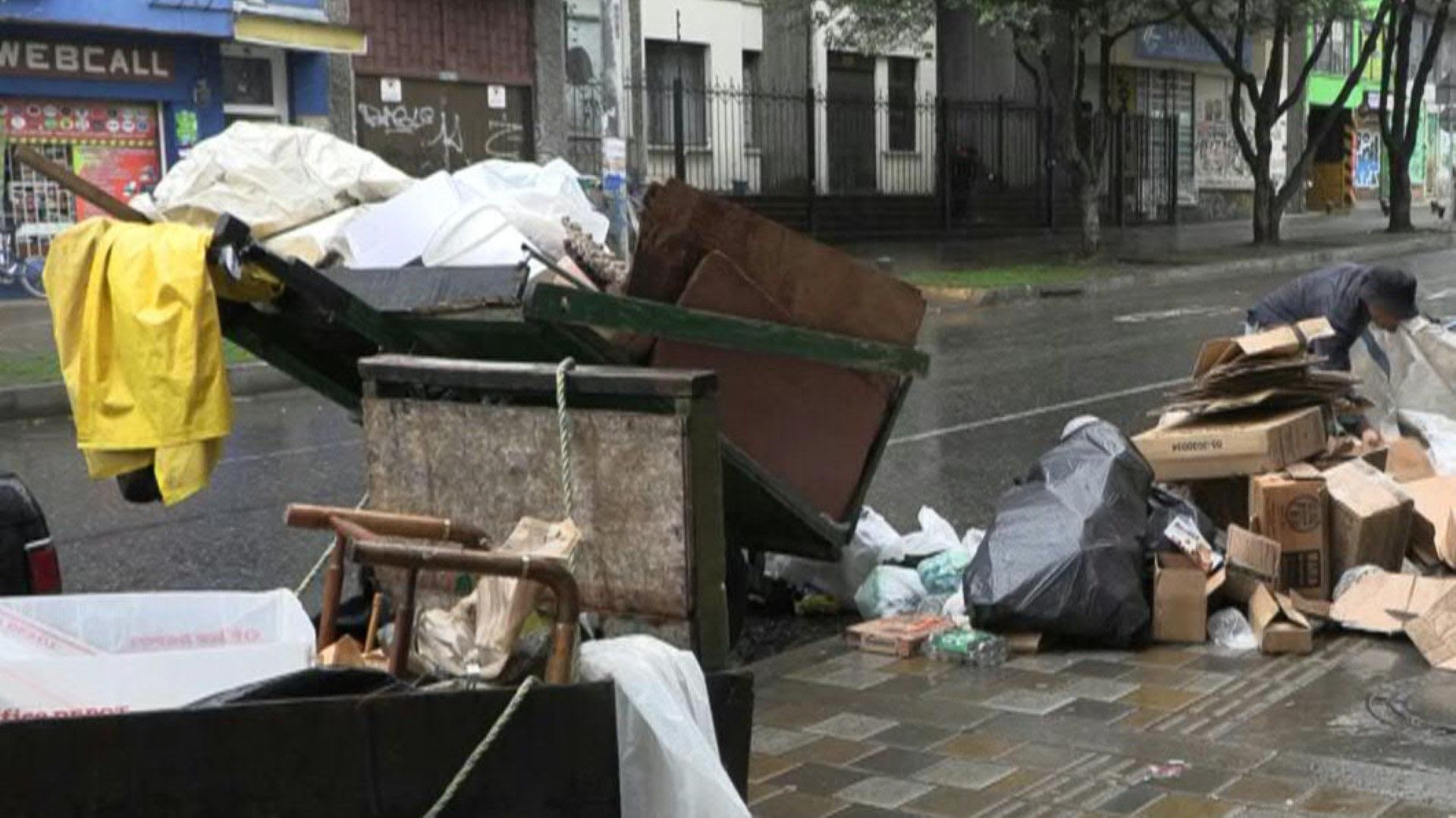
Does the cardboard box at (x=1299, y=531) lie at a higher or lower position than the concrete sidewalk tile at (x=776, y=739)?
higher

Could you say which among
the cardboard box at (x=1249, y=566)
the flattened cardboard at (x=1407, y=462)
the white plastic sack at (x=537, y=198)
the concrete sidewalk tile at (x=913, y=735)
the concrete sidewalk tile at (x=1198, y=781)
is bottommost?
the concrete sidewalk tile at (x=913, y=735)

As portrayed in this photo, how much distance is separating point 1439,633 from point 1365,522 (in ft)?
2.08

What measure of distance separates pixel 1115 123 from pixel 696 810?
3188 centimetres

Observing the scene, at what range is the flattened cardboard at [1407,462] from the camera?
7.02 metres

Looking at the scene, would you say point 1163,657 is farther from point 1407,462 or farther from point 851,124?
point 851,124

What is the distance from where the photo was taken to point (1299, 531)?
5883mm

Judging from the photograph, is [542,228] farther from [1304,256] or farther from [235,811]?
[1304,256]

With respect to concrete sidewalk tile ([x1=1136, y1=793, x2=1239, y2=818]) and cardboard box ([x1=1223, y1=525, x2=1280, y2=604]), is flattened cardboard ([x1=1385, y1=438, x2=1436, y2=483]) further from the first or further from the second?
concrete sidewalk tile ([x1=1136, y1=793, x2=1239, y2=818])

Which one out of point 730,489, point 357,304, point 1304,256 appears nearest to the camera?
point 357,304

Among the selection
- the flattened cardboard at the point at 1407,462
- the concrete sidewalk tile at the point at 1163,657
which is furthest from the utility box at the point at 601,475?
the flattened cardboard at the point at 1407,462

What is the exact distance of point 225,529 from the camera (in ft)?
25.2

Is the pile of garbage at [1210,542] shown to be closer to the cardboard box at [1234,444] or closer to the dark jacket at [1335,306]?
the cardboard box at [1234,444]

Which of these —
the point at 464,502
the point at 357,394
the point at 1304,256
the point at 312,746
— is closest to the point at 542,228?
the point at 357,394

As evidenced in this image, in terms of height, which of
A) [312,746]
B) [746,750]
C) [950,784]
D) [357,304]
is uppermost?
[357,304]
